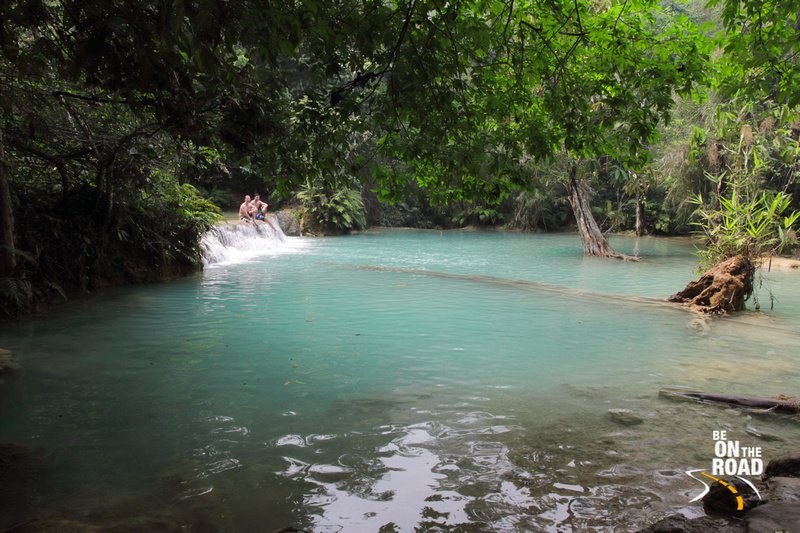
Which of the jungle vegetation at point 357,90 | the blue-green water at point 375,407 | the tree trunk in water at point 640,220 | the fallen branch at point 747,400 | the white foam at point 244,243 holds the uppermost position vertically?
the jungle vegetation at point 357,90

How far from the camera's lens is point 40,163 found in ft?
34.2

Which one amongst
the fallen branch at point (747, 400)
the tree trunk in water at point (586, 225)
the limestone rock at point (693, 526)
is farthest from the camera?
the tree trunk in water at point (586, 225)

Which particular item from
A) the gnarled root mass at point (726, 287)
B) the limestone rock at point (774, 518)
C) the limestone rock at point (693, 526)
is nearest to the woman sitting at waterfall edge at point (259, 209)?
the gnarled root mass at point (726, 287)

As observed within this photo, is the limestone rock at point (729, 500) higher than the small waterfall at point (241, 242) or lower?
lower

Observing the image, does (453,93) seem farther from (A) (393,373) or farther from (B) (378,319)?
(B) (378,319)

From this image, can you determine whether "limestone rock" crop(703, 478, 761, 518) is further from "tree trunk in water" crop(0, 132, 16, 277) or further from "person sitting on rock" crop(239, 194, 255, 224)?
"person sitting on rock" crop(239, 194, 255, 224)

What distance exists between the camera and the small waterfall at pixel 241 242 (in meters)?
17.7

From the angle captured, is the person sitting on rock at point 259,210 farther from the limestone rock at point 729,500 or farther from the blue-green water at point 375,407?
the limestone rock at point 729,500

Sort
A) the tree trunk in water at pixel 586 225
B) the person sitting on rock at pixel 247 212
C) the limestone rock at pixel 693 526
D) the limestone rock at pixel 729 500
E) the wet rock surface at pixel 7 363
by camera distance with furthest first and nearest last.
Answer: the person sitting on rock at pixel 247 212
the tree trunk in water at pixel 586 225
the wet rock surface at pixel 7 363
the limestone rock at pixel 729 500
the limestone rock at pixel 693 526

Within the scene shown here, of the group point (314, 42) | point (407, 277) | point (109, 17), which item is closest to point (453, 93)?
point (314, 42)

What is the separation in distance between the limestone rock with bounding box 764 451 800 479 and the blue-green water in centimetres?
47

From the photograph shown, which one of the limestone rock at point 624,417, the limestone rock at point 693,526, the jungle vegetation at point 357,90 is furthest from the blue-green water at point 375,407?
the jungle vegetation at point 357,90

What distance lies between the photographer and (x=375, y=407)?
5391 millimetres

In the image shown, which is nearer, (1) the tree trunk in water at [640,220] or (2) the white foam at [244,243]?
(2) the white foam at [244,243]
